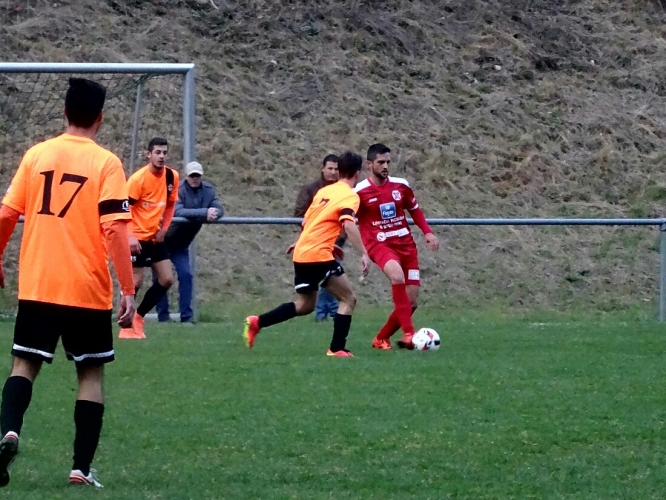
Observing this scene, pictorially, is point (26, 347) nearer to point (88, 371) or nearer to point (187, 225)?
point (88, 371)

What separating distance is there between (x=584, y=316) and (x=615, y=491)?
10.1 meters

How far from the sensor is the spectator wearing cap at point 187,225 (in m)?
13.2

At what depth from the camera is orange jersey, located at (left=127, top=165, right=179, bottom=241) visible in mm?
11586

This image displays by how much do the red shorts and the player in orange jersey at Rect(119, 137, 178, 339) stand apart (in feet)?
8.24

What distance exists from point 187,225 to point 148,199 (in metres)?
1.72

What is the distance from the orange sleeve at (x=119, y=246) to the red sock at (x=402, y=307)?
5.32 metres

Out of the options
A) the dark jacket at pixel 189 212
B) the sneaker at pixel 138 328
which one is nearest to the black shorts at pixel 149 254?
the sneaker at pixel 138 328

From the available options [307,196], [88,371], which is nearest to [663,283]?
[307,196]

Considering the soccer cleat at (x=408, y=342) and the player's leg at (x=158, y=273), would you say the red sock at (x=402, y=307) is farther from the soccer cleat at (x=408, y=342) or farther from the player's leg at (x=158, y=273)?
the player's leg at (x=158, y=273)

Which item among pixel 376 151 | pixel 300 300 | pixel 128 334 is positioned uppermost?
pixel 376 151

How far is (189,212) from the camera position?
13289 millimetres

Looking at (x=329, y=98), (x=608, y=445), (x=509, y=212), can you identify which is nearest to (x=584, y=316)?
(x=509, y=212)

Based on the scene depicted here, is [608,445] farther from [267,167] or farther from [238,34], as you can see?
[238,34]

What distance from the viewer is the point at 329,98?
66.3 feet
